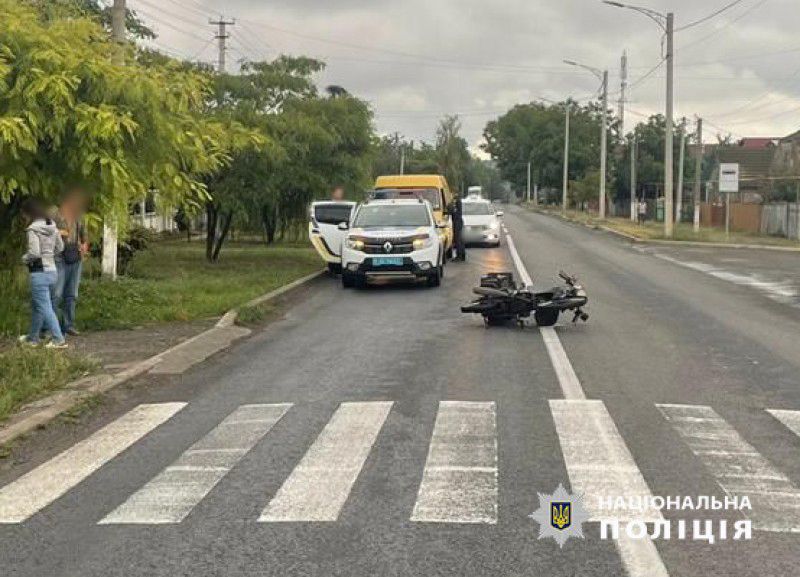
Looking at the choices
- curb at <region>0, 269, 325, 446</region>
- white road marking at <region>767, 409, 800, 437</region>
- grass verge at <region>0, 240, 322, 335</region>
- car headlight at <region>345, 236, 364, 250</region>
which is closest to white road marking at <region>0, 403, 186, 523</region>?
curb at <region>0, 269, 325, 446</region>

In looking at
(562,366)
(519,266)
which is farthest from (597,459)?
(519,266)

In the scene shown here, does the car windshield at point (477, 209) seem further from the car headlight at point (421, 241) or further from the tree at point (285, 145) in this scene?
the car headlight at point (421, 241)

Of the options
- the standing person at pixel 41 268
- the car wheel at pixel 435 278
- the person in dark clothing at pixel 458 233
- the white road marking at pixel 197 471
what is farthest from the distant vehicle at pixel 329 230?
the white road marking at pixel 197 471

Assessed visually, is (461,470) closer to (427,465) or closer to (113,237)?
(427,465)

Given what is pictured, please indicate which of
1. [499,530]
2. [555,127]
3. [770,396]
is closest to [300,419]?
[499,530]

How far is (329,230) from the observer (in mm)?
21719

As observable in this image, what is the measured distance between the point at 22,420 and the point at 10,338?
4.03 metres

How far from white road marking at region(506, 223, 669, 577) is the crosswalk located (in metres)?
0.01

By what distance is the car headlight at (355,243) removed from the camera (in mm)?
18891

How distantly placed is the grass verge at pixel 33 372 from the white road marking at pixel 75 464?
0.93m

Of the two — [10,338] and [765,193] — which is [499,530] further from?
[765,193]

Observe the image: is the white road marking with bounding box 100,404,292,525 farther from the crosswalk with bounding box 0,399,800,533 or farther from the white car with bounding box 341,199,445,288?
the white car with bounding box 341,199,445,288

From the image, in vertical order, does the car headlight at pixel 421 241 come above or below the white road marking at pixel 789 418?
above

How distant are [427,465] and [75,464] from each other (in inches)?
95.4
